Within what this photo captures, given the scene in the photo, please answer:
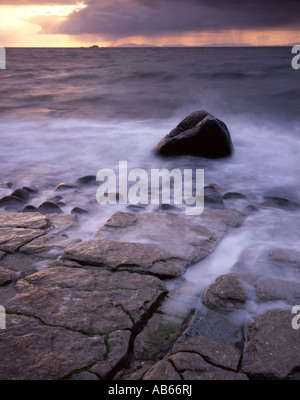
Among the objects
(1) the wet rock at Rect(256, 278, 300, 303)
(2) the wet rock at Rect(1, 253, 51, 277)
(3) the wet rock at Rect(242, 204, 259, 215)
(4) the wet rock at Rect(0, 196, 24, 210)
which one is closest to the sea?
(3) the wet rock at Rect(242, 204, 259, 215)

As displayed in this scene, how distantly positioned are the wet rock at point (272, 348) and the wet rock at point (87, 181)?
3.51m

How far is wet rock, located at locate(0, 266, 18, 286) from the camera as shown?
95.1 inches

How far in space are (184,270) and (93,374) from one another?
112 cm

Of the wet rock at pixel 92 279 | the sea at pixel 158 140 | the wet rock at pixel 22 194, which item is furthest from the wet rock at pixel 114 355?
the wet rock at pixel 22 194

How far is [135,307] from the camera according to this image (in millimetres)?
2150

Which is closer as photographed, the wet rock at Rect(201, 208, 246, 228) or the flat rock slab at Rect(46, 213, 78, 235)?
the flat rock slab at Rect(46, 213, 78, 235)

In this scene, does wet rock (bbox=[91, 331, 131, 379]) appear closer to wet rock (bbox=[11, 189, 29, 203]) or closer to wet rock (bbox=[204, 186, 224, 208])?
wet rock (bbox=[204, 186, 224, 208])

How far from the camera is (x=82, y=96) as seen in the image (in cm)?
1416

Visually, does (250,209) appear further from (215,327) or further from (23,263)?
(23,263)

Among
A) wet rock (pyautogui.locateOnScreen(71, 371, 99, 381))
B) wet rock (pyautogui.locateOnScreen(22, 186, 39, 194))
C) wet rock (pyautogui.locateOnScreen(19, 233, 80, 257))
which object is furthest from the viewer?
wet rock (pyautogui.locateOnScreen(22, 186, 39, 194))

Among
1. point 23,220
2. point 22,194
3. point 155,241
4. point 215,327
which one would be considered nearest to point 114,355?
point 215,327

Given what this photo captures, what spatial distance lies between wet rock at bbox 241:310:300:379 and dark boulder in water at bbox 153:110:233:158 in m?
4.51

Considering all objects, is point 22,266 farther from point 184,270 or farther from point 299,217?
point 299,217
